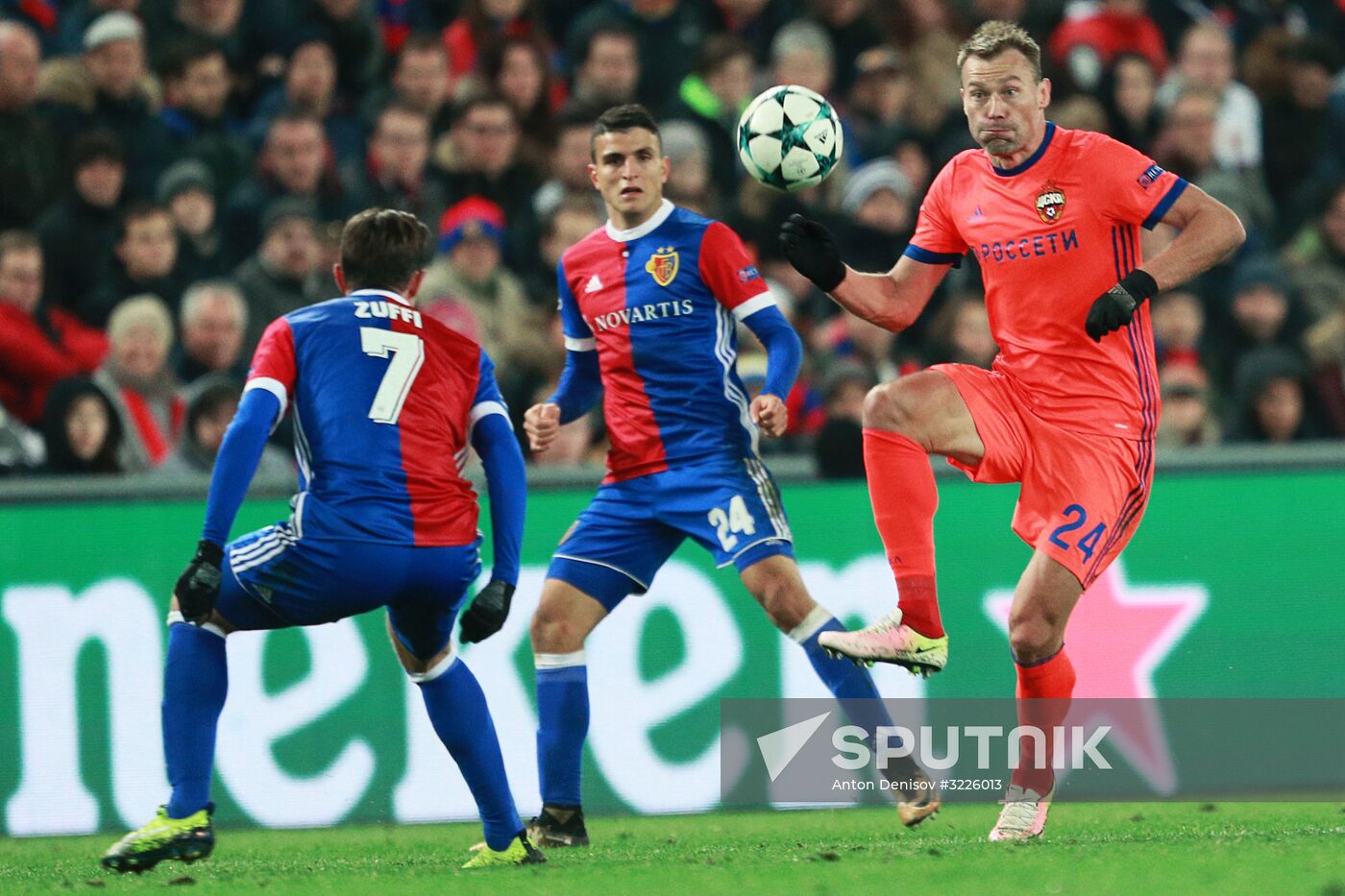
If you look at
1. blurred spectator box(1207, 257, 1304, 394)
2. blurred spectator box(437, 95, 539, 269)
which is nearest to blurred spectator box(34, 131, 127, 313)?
blurred spectator box(437, 95, 539, 269)

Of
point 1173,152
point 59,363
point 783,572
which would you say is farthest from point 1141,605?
point 59,363

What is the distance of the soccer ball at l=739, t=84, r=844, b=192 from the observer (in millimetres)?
7109

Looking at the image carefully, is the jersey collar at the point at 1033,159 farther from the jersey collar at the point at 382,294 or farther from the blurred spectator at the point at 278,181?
the blurred spectator at the point at 278,181

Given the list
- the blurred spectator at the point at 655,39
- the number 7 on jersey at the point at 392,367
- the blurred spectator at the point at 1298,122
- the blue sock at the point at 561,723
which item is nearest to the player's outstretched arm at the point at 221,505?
the number 7 on jersey at the point at 392,367

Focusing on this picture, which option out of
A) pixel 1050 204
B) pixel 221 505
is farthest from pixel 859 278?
pixel 221 505

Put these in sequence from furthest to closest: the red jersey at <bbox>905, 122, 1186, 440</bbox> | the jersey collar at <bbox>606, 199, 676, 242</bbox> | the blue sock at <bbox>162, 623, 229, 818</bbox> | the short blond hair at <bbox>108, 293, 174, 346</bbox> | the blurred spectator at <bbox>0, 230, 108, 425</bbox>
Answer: the blurred spectator at <bbox>0, 230, 108, 425</bbox>, the short blond hair at <bbox>108, 293, 174, 346</bbox>, the jersey collar at <bbox>606, 199, 676, 242</bbox>, the red jersey at <bbox>905, 122, 1186, 440</bbox>, the blue sock at <bbox>162, 623, 229, 818</bbox>

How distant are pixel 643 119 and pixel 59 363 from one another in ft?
12.8

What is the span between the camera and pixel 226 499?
6.04 m

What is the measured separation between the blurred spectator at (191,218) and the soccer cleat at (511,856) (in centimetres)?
517

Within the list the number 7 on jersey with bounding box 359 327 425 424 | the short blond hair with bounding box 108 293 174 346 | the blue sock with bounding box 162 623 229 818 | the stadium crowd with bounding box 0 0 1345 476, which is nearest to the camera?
the blue sock with bounding box 162 623 229 818

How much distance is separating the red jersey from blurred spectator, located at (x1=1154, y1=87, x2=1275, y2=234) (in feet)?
18.0

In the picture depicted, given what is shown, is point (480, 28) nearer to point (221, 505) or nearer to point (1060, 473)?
point (1060, 473)

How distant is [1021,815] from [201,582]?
9.78ft

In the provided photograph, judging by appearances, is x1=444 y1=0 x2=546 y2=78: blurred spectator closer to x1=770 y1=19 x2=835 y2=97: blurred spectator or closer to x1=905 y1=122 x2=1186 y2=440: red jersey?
x1=770 y1=19 x2=835 y2=97: blurred spectator
